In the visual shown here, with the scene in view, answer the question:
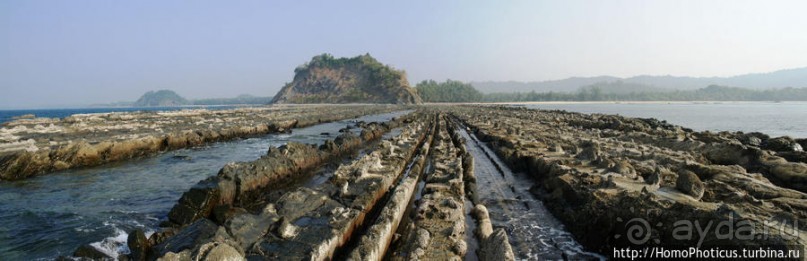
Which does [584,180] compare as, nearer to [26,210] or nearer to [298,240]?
[298,240]

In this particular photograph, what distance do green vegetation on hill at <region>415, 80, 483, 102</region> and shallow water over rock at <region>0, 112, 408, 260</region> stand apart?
149445 mm

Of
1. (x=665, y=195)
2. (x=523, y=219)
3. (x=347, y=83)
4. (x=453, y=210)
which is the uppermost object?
(x=347, y=83)

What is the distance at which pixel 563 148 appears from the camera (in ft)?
51.5

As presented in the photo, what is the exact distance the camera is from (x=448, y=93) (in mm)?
165375

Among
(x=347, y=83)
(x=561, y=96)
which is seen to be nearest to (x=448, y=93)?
(x=347, y=83)

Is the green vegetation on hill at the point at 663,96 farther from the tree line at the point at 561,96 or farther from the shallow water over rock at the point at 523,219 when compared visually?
the shallow water over rock at the point at 523,219

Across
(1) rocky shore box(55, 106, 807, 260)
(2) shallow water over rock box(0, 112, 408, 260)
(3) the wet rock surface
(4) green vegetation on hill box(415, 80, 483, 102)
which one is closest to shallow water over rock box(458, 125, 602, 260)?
(1) rocky shore box(55, 106, 807, 260)

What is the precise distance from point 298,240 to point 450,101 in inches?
6309

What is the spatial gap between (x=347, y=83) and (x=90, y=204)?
508 ft

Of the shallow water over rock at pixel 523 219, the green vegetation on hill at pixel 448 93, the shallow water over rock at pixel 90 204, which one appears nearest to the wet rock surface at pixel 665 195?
the shallow water over rock at pixel 523 219

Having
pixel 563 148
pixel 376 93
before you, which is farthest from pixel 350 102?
pixel 563 148

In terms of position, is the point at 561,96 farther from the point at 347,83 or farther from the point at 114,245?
the point at 114,245

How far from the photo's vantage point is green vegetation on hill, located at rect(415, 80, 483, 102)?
6462 inches

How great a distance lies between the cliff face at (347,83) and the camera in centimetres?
14611
